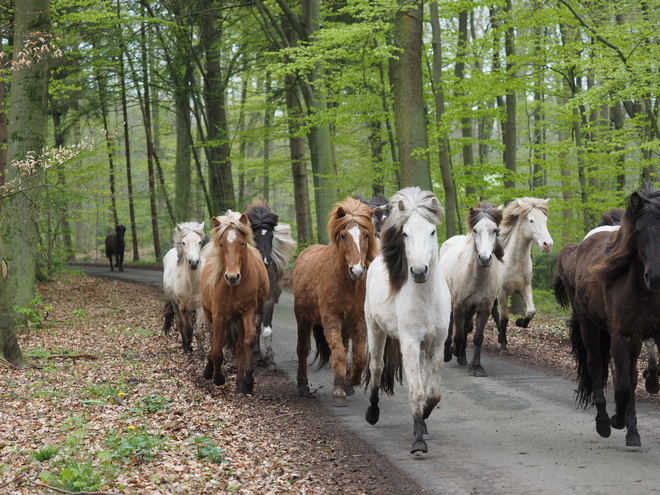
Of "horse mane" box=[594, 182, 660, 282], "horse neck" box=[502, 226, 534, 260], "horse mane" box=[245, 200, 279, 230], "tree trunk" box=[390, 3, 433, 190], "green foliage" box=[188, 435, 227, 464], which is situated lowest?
"green foliage" box=[188, 435, 227, 464]

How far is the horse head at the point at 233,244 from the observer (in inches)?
330

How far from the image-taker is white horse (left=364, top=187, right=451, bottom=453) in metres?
6.09

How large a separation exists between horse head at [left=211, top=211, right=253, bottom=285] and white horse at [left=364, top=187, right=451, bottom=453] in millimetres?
2233

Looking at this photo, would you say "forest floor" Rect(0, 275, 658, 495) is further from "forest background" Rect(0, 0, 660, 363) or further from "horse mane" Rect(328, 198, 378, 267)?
"horse mane" Rect(328, 198, 378, 267)

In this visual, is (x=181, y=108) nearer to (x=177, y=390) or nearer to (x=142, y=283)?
(x=142, y=283)

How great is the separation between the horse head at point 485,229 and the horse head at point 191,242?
4.42 m

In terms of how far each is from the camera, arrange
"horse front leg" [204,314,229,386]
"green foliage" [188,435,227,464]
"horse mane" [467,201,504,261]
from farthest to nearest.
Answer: "horse mane" [467,201,504,261], "horse front leg" [204,314,229,386], "green foliage" [188,435,227,464]

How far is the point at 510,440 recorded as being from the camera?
6395mm

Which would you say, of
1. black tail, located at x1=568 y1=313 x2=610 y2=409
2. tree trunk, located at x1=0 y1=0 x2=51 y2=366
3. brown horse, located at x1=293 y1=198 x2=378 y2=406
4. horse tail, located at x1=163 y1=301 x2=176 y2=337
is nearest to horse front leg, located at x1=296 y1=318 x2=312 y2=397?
brown horse, located at x1=293 y1=198 x2=378 y2=406

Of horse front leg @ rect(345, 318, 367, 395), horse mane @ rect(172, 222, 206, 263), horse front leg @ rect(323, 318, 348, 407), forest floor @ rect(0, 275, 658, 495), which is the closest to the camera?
forest floor @ rect(0, 275, 658, 495)

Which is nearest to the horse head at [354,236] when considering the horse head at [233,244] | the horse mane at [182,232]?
the horse head at [233,244]

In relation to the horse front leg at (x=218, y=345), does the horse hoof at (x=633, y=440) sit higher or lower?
lower

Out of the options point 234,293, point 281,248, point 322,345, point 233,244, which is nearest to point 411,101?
point 281,248

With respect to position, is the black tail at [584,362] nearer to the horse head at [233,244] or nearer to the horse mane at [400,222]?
the horse mane at [400,222]
